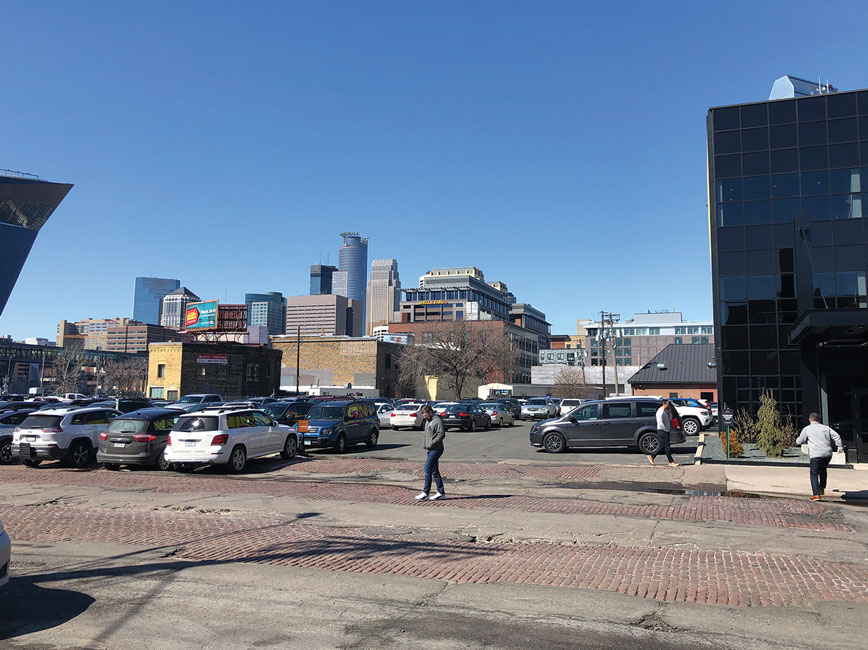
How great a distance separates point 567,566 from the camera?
7.76 metres

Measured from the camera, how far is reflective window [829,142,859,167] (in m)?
31.3

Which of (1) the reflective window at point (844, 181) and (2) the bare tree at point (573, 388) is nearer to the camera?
(1) the reflective window at point (844, 181)

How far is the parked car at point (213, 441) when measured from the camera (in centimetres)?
1736

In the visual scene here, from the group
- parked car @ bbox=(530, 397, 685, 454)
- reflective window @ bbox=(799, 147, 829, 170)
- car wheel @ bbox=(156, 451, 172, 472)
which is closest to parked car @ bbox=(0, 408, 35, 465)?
car wheel @ bbox=(156, 451, 172, 472)

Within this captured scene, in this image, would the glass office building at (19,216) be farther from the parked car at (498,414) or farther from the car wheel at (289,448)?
the car wheel at (289,448)

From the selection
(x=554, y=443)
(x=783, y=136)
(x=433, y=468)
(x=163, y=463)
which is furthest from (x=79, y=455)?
(x=783, y=136)

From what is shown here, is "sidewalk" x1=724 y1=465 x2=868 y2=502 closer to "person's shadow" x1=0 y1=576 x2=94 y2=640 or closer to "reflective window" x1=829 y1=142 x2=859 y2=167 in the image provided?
"person's shadow" x1=0 y1=576 x2=94 y2=640

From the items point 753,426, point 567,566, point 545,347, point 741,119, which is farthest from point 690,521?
point 545,347

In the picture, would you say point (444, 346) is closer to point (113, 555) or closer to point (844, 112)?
point (844, 112)

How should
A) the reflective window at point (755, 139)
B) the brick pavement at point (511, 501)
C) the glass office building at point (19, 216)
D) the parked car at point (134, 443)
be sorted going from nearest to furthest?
1. the brick pavement at point (511, 501)
2. the parked car at point (134, 443)
3. the reflective window at point (755, 139)
4. the glass office building at point (19, 216)

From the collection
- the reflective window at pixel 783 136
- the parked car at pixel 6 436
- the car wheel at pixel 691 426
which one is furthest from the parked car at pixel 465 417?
the reflective window at pixel 783 136

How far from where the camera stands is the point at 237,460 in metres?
17.9

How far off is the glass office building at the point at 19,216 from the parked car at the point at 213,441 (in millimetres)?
92426

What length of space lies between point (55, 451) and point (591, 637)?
1804cm
